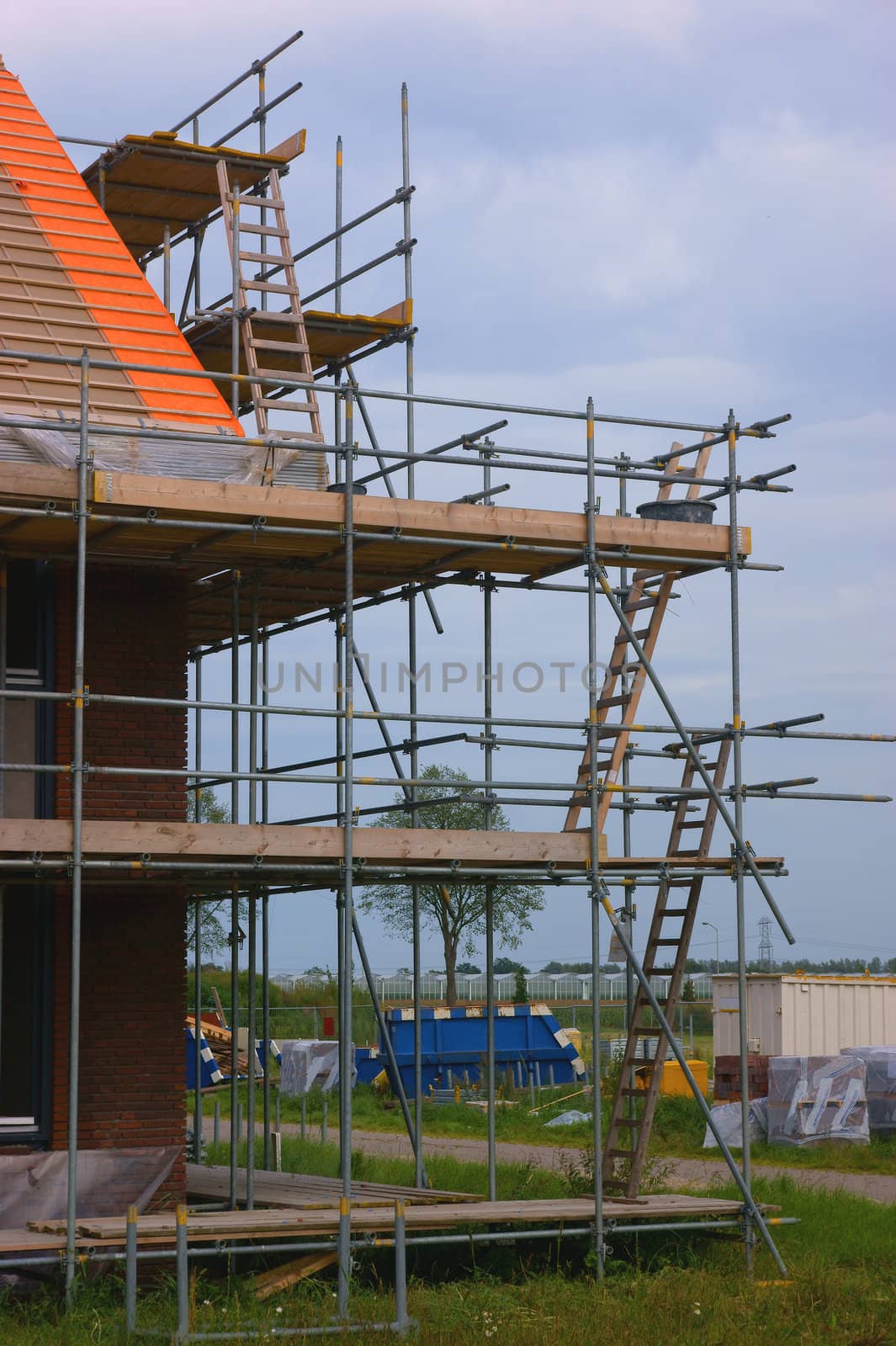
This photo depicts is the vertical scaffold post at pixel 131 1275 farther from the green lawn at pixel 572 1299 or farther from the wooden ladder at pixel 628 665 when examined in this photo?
the wooden ladder at pixel 628 665

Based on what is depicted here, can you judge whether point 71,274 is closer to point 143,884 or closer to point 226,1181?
point 143,884

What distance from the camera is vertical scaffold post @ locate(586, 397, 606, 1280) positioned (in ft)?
42.3

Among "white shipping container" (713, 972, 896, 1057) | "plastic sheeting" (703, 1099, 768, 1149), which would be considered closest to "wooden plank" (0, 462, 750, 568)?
"plastic sheeting" (703, 1099, 768, 1149)

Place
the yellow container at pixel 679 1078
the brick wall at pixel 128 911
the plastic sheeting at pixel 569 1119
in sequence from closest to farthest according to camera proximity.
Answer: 1. the brick wall at pixel 128 911
2. the plastic sheeting at pixel 569 1119
3. the yellow container at pixel 679 1078

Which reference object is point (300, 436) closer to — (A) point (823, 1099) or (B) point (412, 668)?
(B) point (412, 668)

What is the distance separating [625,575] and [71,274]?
18.6 ft

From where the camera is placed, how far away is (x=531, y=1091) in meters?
30.3

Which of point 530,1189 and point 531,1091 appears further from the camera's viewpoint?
point 531,1091

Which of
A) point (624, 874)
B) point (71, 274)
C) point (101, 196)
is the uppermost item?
point (101, 196)

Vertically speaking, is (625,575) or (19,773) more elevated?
(625,575)

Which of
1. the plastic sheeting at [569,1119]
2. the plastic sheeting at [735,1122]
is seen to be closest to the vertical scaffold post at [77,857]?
the plastic sheeting at [735,1122]

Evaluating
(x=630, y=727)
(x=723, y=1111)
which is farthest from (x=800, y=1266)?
(x=723, y=1111)

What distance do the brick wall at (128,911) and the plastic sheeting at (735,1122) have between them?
10.8m

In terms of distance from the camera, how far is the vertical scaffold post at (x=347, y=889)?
39.3 ft
